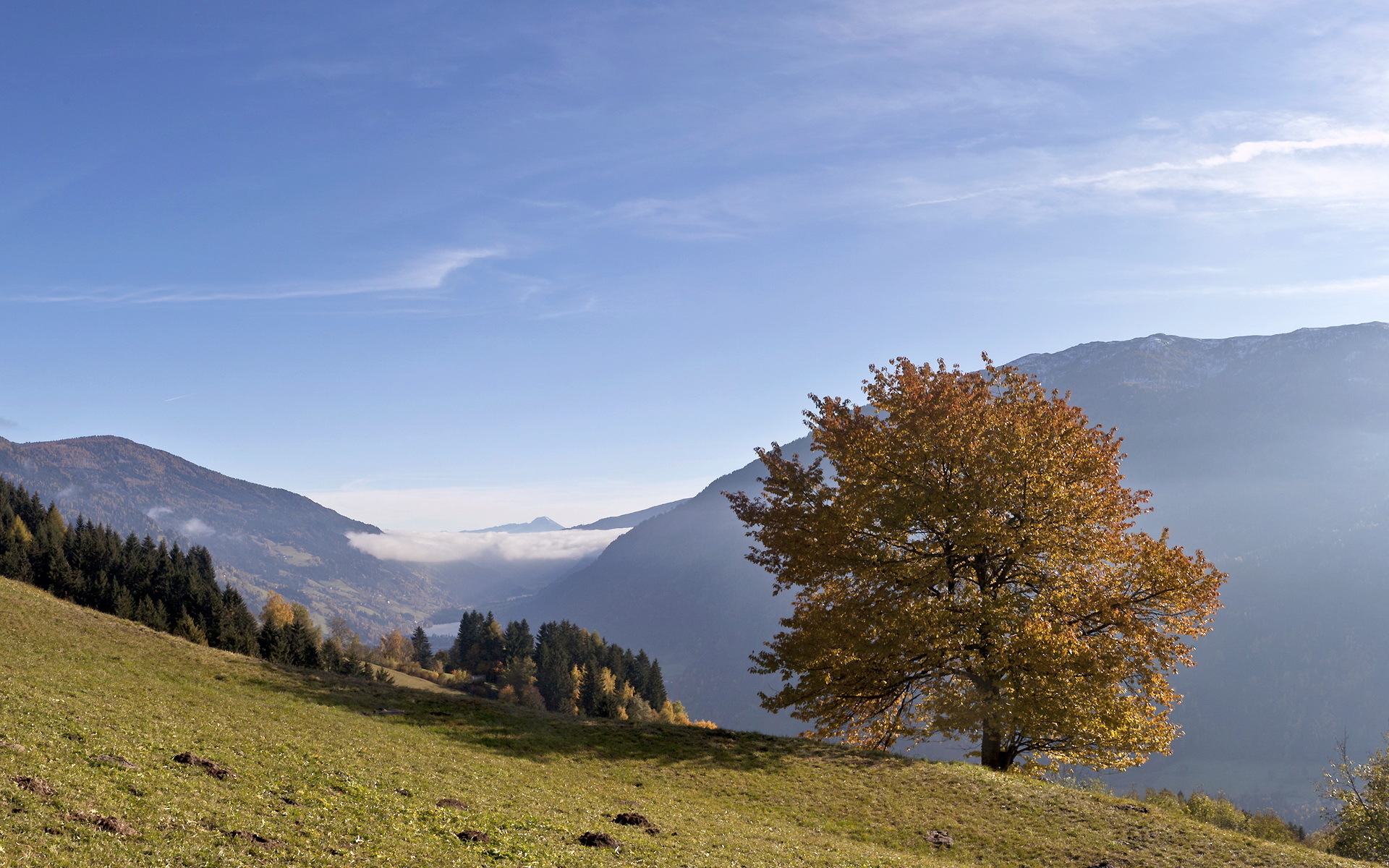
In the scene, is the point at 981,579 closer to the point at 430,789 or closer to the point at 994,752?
the point at 994,752

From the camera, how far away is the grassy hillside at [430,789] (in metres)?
16.1

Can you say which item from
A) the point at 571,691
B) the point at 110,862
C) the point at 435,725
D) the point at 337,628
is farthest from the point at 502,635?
the point at 110,862

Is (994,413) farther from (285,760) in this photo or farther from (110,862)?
(110,862)

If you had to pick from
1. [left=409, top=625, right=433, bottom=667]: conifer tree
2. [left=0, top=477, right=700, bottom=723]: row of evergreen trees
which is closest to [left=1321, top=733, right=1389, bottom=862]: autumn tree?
[left=0, top=477, right=700, bottom=723]: row of evergreen trees

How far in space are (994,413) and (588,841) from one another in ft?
86.5

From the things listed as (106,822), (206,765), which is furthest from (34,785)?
(206,765)

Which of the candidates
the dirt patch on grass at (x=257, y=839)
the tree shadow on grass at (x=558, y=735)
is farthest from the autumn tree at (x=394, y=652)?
the dirt patch on grass at (x=257, y=839)

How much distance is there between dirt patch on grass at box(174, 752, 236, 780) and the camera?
68.0ft

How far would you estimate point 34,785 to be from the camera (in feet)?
52.1

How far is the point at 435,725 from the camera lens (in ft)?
115

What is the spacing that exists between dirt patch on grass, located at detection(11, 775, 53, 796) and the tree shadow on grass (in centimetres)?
1752

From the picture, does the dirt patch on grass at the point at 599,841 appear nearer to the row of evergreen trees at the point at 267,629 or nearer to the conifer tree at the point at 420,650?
the row of evergreen trees at the point at 267,629

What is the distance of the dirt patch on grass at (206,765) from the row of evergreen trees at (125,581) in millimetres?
70135

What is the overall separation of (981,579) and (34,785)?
3594 centimetres
